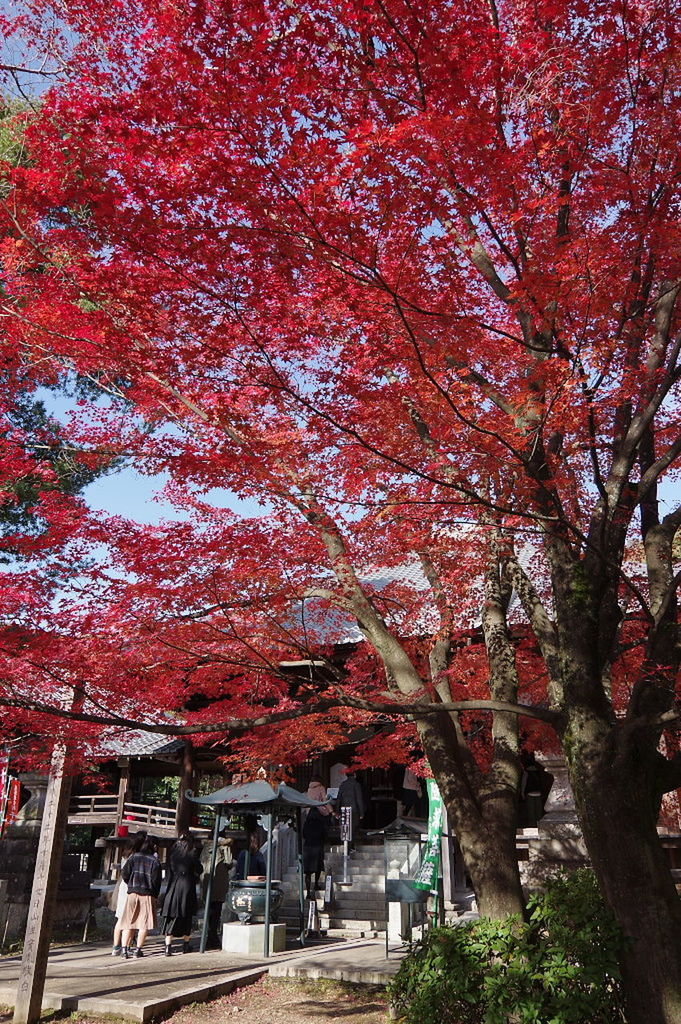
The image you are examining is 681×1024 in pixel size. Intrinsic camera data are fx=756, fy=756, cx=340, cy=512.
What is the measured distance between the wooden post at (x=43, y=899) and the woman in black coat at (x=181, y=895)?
4.28 m

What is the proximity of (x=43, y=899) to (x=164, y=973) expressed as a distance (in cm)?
250

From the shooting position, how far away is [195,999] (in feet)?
28.0

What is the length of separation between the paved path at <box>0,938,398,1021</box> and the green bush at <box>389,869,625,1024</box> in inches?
120

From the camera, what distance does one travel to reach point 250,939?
11.8m

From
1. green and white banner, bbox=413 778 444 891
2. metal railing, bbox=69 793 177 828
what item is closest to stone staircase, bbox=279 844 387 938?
green and white banner, bbox=413 778 444 891

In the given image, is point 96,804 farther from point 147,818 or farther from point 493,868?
point 493,868

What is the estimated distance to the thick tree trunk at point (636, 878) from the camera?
5.52m

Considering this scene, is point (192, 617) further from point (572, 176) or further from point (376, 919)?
point (376, 919)

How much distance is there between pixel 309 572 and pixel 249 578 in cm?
70

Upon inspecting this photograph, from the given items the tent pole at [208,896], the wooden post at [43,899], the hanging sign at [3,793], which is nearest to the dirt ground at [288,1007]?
the wooden post at [43,899]

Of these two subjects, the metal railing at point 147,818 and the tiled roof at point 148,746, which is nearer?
the tiled roof at point 148,746

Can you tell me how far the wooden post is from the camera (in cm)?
791

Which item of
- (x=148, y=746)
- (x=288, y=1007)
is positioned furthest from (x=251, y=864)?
(x=148, y=746)

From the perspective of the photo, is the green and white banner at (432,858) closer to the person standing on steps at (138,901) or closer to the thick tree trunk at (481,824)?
the thick tree trunk at (481,824)
